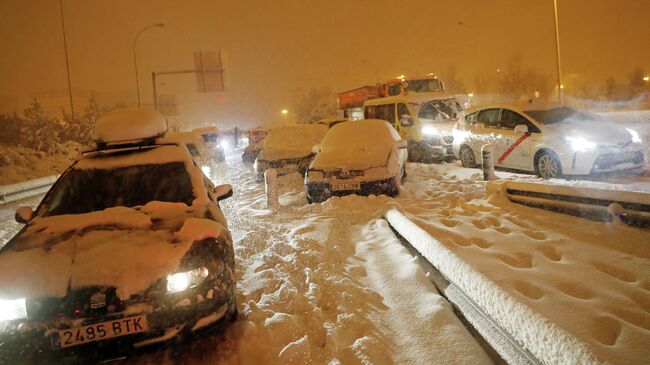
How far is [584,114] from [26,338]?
1097cm

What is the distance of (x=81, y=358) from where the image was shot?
116 inches

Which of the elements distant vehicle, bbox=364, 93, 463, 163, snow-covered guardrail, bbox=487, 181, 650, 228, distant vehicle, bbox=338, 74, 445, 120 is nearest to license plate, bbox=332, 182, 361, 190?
snow-covered guardrail, bbox=487, 181, 650, 228

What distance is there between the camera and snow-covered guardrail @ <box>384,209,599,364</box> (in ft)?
7.98

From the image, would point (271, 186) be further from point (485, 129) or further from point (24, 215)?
point (485, 129)

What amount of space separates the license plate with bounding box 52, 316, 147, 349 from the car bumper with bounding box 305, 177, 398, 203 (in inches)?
223

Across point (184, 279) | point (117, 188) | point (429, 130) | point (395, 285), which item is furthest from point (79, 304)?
point (429, 130)

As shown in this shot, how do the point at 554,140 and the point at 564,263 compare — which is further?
the point at 554,140

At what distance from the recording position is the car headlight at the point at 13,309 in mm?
2932

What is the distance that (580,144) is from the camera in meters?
8.89

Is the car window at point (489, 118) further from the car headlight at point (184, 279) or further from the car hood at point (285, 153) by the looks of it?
the car headlight at point (184, 279)

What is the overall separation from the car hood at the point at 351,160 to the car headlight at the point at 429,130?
6436 millimetres

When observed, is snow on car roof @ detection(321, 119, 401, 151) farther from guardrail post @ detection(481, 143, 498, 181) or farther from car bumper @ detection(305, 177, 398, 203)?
guardrail post @ detection(481, 143, 498, 181)

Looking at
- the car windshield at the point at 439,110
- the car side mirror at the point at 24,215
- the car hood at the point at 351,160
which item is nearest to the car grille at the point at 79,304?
the car side mirror at the point at 24,215

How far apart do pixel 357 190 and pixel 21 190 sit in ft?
40.6
